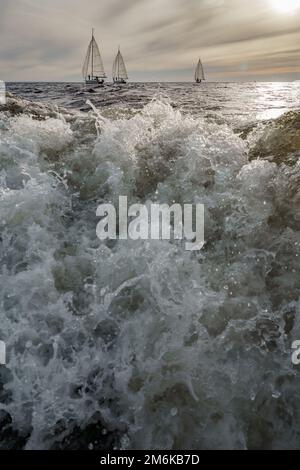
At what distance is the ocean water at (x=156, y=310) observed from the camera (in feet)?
9.89

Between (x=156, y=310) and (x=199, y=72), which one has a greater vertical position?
(x=199, y=72)

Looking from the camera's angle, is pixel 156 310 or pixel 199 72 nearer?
pixel 156 310

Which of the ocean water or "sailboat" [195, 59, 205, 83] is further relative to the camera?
"sailboat" [195, 59, 205, 83]

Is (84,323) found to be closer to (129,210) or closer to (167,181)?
(129,210)

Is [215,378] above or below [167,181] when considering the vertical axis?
below

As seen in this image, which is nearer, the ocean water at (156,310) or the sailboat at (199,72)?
the ocean water at (156,310)

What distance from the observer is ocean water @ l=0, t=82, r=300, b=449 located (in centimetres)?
302

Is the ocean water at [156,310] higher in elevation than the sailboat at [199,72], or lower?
lower

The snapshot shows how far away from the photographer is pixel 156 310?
3672 millimetres

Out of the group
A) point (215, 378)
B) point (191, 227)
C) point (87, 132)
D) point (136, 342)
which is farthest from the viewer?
point (87, 132)

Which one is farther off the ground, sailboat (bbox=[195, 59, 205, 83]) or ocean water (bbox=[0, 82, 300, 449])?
sailboat (bbox=[195, 59, 205, 83])
